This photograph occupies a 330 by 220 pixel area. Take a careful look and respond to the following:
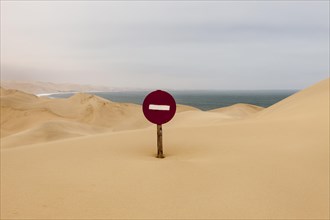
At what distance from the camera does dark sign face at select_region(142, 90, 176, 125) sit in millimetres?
4707

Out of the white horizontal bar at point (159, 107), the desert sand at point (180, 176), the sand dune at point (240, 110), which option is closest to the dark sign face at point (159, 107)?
the white horizontal bar at point (159, 107)

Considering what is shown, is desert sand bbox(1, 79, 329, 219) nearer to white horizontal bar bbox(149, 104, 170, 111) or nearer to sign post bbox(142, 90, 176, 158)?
sign post bbox(142, 90, 176, 158)

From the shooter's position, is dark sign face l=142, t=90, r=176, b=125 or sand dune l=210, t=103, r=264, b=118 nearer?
dark sign face l=142, t=90, r=176, b=125

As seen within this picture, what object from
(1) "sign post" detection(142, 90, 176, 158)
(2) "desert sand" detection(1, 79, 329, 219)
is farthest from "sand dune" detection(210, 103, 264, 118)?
(1) "sign post" detection(142, 90, 176, 158)

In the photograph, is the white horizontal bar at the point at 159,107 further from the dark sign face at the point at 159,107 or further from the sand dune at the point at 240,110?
the sand dune at the point at 240,110

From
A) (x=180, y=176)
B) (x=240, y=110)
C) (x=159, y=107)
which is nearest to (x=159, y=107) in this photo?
(x=159, y=107)

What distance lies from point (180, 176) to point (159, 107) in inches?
54.8

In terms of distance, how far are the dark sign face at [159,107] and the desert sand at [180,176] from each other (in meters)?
0.67

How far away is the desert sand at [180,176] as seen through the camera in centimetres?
294

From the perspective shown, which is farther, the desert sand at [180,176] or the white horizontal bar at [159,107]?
the white horizontal bar at [159,107]

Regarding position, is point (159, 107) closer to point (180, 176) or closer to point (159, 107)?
point (159, 107)

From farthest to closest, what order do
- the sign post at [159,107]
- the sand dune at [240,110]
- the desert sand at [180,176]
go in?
1. the sand dune at [240,110]
2. the sign post at [159,107]
3. the desert sand at [180,176]

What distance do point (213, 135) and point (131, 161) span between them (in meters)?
2.59

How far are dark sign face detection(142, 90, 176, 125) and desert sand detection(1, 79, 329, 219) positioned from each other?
2.21ft
